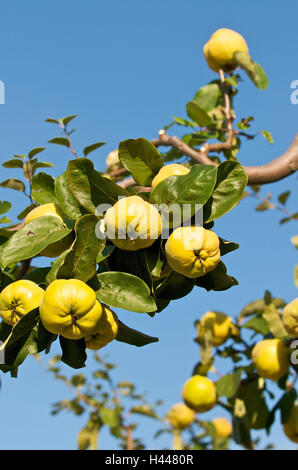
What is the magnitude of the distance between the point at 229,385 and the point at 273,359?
1.35ft

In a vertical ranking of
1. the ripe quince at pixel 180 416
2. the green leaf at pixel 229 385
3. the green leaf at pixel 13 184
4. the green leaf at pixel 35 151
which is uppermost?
the green leaf at pixel 35 151

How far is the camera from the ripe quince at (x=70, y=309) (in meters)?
0.93

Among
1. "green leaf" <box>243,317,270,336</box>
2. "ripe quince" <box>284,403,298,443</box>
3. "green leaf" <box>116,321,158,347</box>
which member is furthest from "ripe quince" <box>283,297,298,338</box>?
"green leaf" <box>116,321,158,347</box>

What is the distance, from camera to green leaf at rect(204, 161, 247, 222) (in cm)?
103

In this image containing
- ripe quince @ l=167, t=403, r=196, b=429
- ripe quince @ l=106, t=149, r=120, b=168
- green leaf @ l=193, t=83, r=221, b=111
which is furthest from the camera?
ripe quince @ l=167, t=403, r=196, b=429

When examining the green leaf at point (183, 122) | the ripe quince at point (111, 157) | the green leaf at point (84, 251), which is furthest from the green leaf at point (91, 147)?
the green leaf at point (84, 251)

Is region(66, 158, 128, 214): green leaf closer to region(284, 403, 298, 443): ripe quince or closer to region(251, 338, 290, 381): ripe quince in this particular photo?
region(251, 338, 290, 381): ripe quince

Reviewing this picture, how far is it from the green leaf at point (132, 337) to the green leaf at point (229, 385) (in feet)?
5.51

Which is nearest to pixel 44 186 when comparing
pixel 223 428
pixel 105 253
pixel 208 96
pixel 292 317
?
pixel 105 253

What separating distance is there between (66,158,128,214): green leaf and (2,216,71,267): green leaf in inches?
2.9

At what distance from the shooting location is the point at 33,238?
1.04 metres

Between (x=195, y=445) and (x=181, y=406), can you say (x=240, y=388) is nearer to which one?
(x=181, y=406)

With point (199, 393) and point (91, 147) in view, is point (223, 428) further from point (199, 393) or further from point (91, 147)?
point (91, 147)

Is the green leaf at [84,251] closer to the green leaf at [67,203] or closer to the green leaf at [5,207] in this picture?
the green leaf at [67,203]
